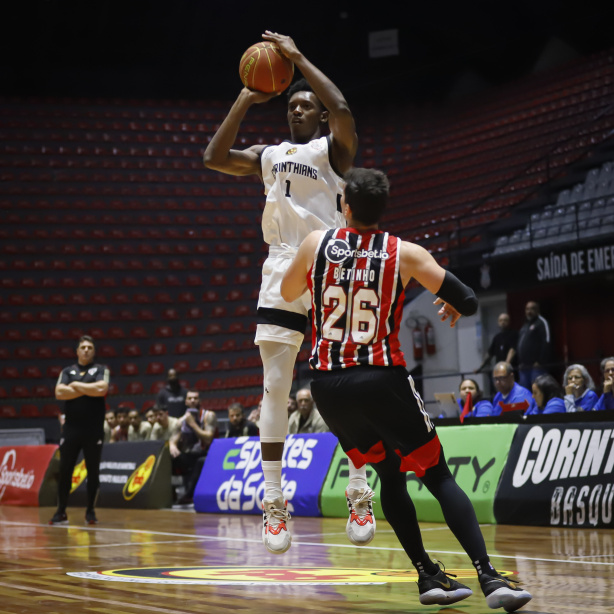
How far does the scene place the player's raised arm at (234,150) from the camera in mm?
4672

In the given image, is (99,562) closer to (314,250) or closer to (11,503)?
(314,250)

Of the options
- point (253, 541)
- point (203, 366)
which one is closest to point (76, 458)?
point (253, 541)

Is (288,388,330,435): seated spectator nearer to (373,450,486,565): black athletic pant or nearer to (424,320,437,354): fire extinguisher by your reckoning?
(424,320,437,354): fire extinguisher

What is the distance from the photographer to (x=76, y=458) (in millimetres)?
9656

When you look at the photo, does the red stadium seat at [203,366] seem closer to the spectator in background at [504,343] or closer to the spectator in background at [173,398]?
the spectator in background at [173,398]

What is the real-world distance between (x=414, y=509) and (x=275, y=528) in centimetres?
86

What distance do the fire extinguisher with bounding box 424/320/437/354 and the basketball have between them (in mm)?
12927

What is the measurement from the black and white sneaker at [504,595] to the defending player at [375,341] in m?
0.11

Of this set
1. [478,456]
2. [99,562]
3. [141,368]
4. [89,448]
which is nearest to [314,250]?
[99,562]

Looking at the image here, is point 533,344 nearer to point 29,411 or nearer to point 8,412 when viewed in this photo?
point 29,411

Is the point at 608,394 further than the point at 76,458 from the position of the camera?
No

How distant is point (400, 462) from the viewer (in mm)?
3955

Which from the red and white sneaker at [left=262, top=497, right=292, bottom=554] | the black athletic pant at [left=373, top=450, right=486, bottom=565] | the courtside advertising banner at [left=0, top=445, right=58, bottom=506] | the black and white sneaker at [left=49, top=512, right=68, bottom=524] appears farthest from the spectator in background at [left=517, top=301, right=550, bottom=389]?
the black athletic pant at [left=373, top=450, right=486, bottom=565]

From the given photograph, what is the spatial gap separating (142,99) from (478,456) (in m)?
17.5
